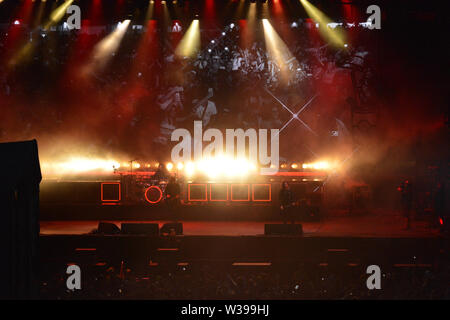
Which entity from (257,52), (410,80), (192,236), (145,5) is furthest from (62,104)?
(410,80)

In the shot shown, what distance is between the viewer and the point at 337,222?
1617 cm

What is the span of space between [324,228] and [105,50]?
45.5ft

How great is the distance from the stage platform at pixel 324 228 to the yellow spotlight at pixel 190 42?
896 centimetres

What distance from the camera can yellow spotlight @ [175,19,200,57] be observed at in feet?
67.2

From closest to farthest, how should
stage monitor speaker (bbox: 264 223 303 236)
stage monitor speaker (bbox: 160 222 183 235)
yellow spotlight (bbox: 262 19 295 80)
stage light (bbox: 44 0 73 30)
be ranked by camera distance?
stage monitor speaker (bbox: 264 223 303 236) → stage monitor speaker (bbox: 160 222 183 235) → stage light (bbox: 44 0 73 30) → yellow spotlight (bbox: 262 19 295 80)

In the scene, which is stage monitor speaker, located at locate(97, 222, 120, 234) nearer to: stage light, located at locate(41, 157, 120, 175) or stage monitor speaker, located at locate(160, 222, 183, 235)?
stage monitor speaker, located at locate(160, 222, 183, 235)

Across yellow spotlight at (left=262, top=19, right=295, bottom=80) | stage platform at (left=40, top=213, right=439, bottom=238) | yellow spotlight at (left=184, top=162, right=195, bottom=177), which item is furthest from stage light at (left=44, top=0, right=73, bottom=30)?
yellow spotlight at (left=262, top=19, right=295, bottom=80)

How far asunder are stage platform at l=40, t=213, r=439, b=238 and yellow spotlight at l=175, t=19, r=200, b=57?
896 centimetres

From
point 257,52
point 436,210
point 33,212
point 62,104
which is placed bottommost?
point 436,210

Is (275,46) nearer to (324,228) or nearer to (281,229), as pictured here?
(324,228)

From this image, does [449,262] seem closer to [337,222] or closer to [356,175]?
[337,222]

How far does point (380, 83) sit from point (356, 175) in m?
4.64

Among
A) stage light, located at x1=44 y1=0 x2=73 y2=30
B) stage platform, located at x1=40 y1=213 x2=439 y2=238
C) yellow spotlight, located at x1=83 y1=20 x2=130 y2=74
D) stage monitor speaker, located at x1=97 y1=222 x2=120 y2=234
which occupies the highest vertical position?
stage light, located at x1=44 y1=0 x2=73 y2=30

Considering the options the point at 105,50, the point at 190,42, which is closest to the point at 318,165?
the point at 190,42
